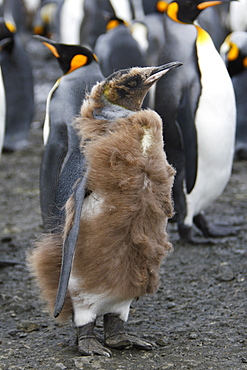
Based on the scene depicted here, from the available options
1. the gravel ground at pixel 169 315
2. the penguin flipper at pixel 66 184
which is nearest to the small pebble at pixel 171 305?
the gravel ground at pixel 169 315

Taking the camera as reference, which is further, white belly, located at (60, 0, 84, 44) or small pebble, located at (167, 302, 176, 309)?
white belly, located at (60, 0, 84, 44)

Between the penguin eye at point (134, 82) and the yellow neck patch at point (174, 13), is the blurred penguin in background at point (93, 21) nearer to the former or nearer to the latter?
the yellow neck patch at point (174, 13)

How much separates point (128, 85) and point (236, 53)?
363 cm

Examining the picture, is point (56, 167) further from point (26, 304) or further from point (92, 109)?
point (92, 109)

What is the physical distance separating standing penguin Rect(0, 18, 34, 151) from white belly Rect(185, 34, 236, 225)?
121 inches

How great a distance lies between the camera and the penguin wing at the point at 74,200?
2.26m

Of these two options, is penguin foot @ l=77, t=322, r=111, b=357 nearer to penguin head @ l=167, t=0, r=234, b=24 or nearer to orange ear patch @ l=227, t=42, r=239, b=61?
penguin head @ l=167, t=0, r=234, b=24

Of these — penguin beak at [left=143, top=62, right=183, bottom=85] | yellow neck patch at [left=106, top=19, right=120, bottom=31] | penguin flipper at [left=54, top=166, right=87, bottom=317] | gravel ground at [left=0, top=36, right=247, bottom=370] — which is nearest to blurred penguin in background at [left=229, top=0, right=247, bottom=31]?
yellow neck patch at [left=106, top=19, right=120, bottom=31]

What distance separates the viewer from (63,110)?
350 cm

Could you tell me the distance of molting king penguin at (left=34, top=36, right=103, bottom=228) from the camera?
344 cm

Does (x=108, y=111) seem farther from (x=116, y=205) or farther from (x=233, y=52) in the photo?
(x=233, y=52)

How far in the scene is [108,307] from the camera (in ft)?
8.21

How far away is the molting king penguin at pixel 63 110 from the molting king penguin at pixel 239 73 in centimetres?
252

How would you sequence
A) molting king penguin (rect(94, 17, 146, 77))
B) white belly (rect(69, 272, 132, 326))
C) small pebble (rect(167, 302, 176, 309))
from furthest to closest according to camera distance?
molting king penguin (rect(94, 17, 146, 77)) < small pebble (rect(167, 302, 176, 309)) < white belly (rect(69, 272, 132, 326))
